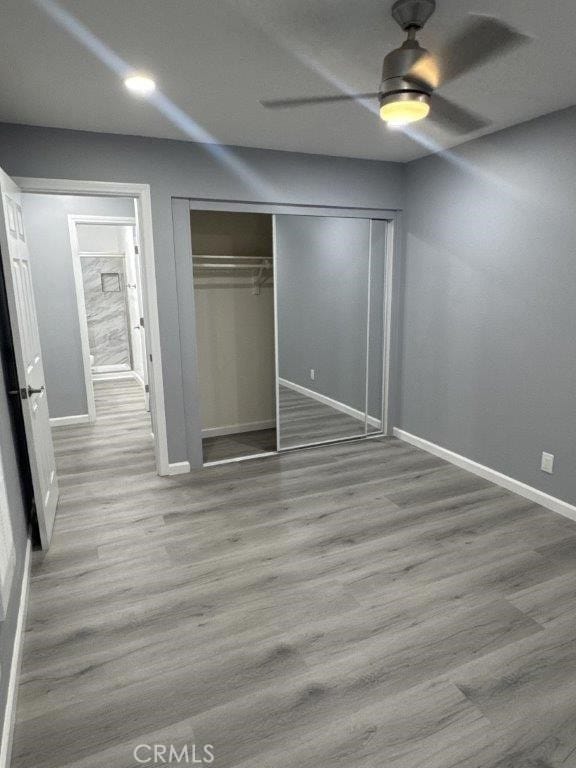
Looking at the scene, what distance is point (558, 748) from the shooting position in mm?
1527

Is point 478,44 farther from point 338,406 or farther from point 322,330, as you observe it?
point 338,406

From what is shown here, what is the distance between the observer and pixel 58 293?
4.91m

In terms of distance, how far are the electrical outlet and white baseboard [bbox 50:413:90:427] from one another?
4429 millimetres

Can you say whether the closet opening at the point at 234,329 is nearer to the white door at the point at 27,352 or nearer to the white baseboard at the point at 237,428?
the white baseboard at the point at 237,428

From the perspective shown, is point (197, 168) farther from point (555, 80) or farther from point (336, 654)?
point (336, 654)

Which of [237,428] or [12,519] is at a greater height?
[12,519]

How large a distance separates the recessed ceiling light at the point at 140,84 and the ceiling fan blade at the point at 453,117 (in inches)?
59.3

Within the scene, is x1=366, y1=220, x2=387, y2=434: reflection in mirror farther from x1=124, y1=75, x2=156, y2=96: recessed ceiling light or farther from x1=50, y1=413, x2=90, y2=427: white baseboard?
x1=50, y1=413, x2=90, y2=427: white baseboard

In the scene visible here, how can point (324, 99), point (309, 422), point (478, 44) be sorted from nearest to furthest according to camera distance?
point (478, 44)
point (324, 99)
point (309, 422)

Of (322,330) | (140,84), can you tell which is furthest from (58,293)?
(140,84)

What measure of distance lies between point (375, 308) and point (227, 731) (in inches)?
139

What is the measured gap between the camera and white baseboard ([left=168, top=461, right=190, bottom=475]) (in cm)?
370

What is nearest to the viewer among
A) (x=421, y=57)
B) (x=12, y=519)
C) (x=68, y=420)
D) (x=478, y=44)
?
(x=421, y=57)

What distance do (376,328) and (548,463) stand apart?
1.92 metres
